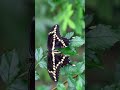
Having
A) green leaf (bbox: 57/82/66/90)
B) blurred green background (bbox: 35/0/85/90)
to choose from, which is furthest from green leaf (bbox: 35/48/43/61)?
green leaf (bbox: 57/82/66/90)

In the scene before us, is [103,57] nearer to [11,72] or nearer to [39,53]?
[39,53]

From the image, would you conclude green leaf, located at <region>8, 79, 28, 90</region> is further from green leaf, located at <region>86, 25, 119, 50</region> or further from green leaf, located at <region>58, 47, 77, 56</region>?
green leaf, located at <region>86, 25, 119, 50</region>

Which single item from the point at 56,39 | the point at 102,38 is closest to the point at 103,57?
the point at 102,38

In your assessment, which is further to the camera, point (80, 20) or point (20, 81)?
point (20, 81)

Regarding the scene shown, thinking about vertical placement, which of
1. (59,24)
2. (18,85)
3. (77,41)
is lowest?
(18,85)

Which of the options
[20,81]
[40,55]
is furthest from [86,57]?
[20,81]

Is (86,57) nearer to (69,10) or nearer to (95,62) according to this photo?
(95,62)
